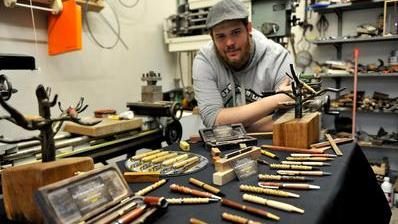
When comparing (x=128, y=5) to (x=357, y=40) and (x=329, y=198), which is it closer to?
(x=357, y=40)

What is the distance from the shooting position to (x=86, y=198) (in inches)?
23.9

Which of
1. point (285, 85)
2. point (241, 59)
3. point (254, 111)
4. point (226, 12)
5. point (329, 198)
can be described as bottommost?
point (329, 198)

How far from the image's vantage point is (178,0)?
336 cm

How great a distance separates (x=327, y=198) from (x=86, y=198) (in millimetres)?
502

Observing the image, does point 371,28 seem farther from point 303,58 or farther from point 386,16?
point 303,58

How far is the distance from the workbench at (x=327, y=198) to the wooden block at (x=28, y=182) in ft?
0.15

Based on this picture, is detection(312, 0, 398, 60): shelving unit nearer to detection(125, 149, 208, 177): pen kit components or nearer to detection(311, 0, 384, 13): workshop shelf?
detection(311, 0, 384, 13): workshop shelf

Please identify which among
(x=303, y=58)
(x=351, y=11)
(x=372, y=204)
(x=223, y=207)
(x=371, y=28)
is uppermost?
(x=351, y=11)

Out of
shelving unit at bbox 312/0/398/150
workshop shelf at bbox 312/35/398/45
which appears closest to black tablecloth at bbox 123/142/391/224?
shelving unit at bbox 312/0/398/150

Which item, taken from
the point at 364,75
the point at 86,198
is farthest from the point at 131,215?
the point at 364,75

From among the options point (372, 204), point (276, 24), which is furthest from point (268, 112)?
point (276, 24)

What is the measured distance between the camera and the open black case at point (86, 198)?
1.81 ft

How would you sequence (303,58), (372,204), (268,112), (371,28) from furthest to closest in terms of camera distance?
1. (303,58)
2. (371,28)
3. (268,112)
4. (372,204)

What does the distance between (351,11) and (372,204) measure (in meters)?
2.44
